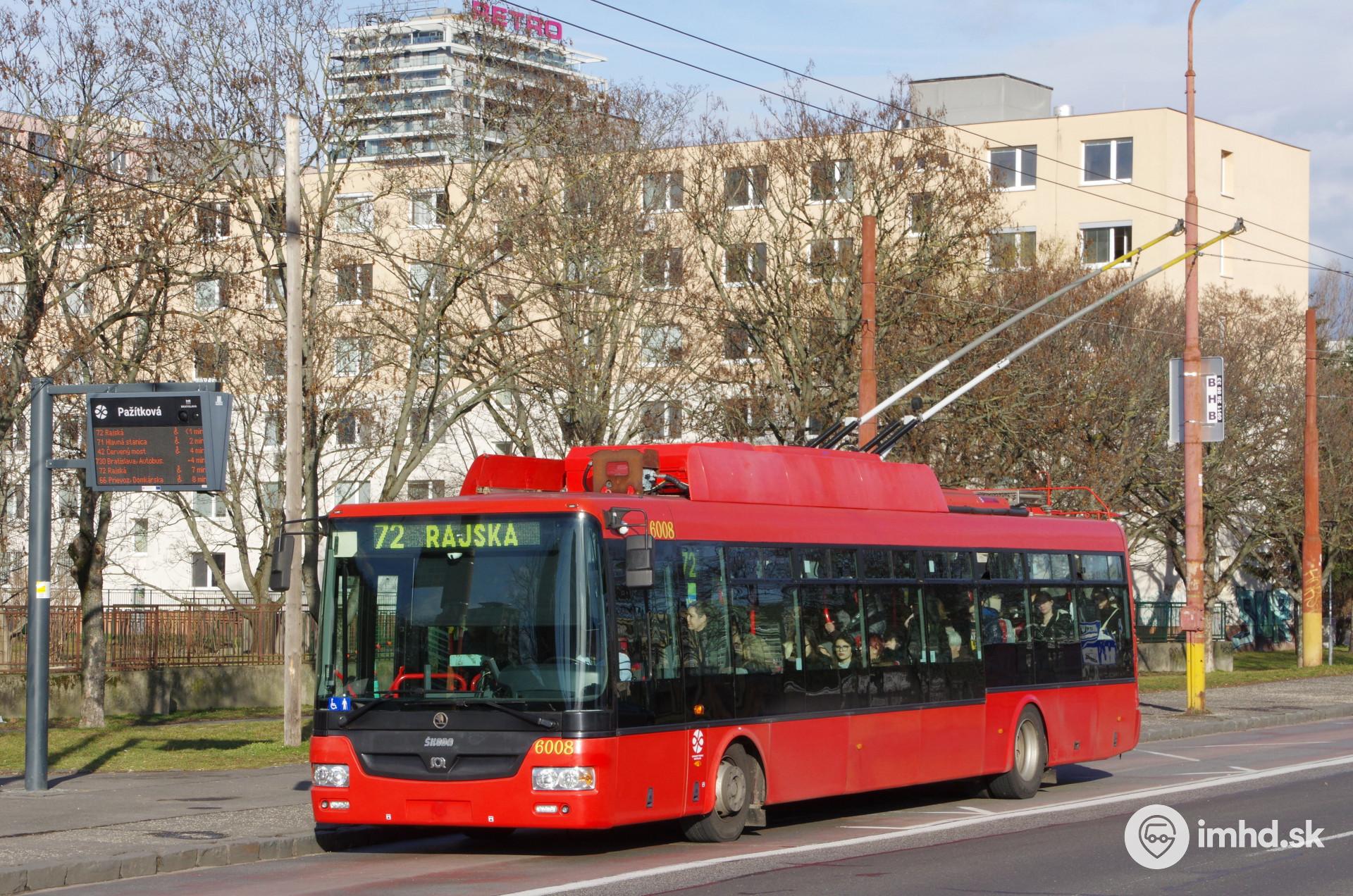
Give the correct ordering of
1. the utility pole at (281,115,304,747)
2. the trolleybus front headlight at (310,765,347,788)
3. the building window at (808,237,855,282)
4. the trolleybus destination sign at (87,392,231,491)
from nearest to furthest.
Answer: the trolleybus front headlight at (310,765,347,788)
the trolleybus destination sign at (87,392,231,491)
the utility pole at (281,115,304,747)
the building window at (808,237,855,282)

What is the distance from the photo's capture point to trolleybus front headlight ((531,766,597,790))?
11.5 m

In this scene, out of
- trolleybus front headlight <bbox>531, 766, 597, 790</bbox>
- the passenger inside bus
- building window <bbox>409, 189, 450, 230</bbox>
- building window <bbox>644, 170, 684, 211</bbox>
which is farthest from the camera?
building window <bbox>644, 170, 684, 211</bbox>

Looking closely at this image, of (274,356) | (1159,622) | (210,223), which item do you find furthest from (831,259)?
(1159,622)

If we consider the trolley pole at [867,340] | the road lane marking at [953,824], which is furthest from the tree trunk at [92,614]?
the road lane marking at [953,824]

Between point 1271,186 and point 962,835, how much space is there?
58391 millimetres

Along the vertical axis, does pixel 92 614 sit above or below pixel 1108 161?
below

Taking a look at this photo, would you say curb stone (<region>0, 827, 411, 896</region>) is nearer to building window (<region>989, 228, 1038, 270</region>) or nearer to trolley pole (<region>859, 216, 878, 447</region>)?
trolley pole (<region>859, 216, 878, 447</region>)

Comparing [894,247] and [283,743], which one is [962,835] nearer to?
[283,743]

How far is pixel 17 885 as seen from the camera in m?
10.7

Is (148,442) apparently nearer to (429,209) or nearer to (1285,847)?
(1285,847)

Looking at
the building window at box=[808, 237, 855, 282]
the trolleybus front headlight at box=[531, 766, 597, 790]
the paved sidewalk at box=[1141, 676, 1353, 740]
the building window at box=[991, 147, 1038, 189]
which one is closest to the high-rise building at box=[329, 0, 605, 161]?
the building window at box=[808, 237, 855, 282]

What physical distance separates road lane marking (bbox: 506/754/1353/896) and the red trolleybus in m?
0.54

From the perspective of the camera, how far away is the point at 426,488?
1932 inches

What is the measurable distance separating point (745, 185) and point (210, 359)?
1277 cm
